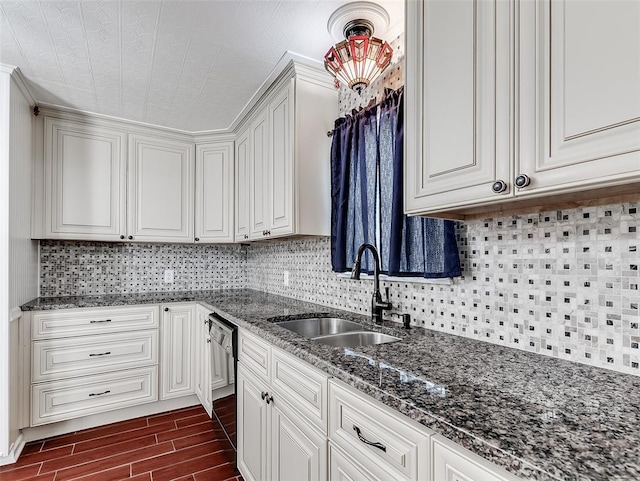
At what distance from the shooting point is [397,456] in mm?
860

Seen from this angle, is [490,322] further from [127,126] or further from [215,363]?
[127,126]

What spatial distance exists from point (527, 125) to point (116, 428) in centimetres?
306

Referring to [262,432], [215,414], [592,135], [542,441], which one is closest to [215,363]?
[215,414]

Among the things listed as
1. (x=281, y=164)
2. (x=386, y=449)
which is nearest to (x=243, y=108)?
(x=281, y=164)

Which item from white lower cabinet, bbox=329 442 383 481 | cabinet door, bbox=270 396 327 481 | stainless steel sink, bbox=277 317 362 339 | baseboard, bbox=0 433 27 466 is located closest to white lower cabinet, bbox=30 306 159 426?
baseboard, bbox=0 433 27 466

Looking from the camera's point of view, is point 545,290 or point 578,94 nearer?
point 578,94

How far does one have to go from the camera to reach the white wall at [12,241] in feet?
6.86

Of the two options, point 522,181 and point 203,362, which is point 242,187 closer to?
point 203,362

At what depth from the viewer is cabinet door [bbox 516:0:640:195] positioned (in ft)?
2.35

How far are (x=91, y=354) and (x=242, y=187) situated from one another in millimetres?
1648

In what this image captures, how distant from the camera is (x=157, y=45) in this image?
1885mm

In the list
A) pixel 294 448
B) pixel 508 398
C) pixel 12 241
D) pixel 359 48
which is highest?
pixel 359 48

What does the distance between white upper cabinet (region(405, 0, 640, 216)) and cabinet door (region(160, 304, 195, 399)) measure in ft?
7.43

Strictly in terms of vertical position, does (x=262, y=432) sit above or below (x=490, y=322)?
below
